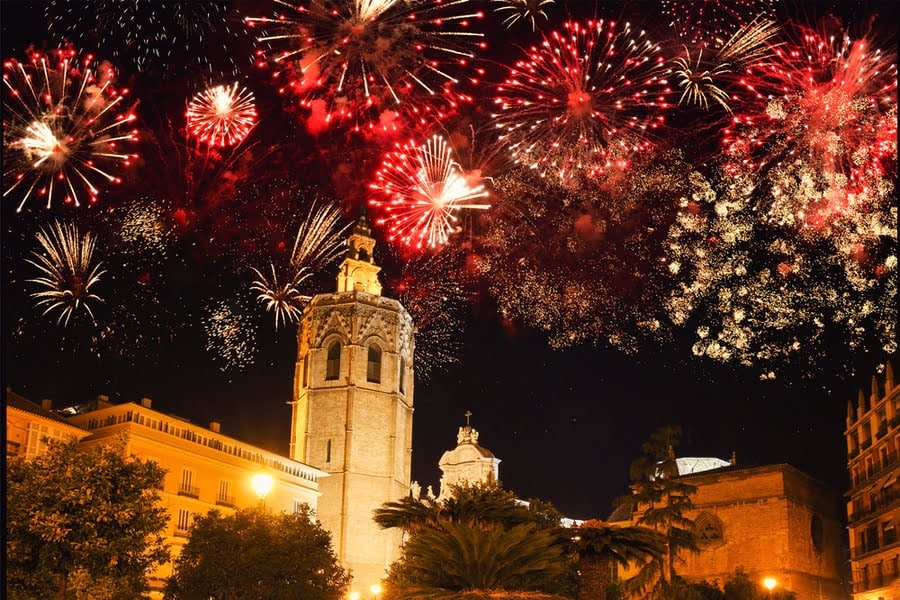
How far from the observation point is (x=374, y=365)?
67.2 meters

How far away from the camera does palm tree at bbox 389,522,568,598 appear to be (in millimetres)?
20297

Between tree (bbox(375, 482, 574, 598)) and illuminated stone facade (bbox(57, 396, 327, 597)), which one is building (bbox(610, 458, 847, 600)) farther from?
tree (bbox(375, 482, 574, 598))

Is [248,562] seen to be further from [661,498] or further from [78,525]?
[661,498]

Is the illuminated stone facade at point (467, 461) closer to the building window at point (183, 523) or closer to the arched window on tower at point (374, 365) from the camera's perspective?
the arched window on tower at point (374, 365)

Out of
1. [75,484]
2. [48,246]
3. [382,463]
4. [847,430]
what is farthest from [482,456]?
[75,484]

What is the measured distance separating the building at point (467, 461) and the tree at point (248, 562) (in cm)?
4271

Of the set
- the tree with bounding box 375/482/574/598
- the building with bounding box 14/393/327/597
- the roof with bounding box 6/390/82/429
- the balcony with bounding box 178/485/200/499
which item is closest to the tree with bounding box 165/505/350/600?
the building with bounding box 14/393/327/597

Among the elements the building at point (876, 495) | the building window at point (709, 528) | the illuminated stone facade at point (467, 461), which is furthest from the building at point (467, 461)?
the building at point (876, 495)

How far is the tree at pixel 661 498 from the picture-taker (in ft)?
113

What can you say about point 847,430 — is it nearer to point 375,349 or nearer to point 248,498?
point 375,349

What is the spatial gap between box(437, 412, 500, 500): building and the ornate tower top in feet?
52.5

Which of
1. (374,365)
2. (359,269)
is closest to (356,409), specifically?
(374,365)

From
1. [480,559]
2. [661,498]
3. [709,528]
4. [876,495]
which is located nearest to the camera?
[480,559]

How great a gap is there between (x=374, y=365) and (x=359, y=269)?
783cm
